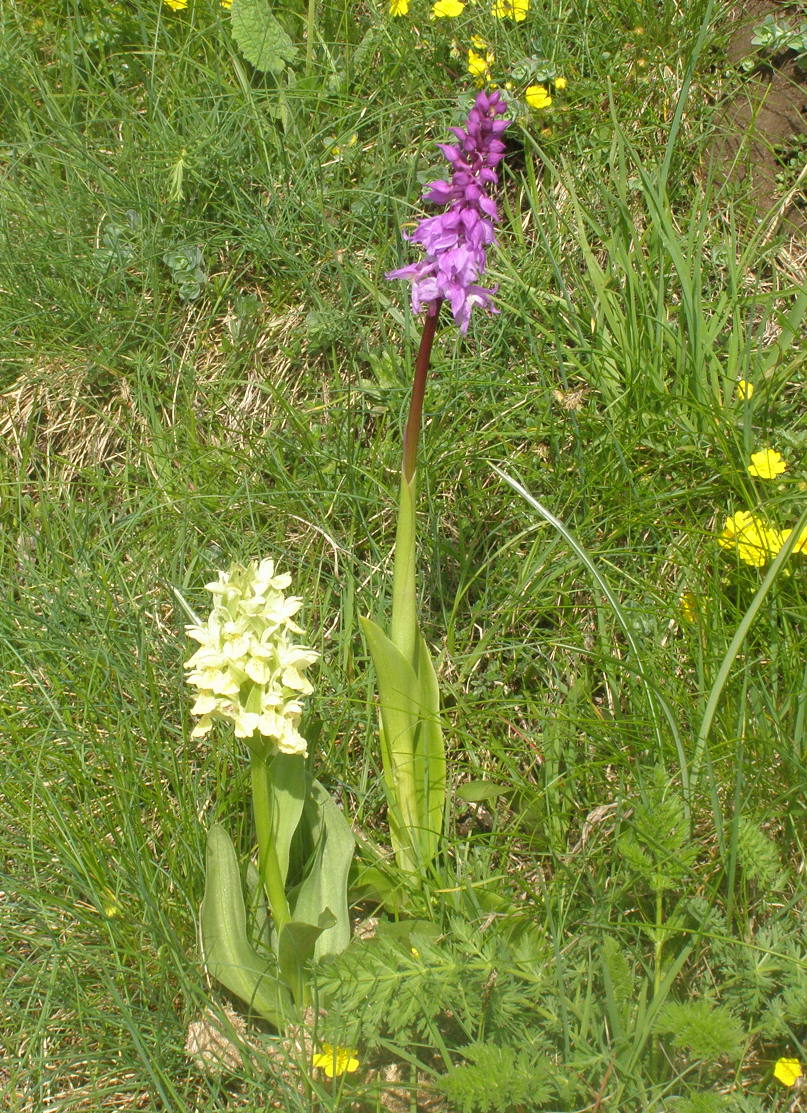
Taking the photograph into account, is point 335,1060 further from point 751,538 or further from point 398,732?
point 751,538

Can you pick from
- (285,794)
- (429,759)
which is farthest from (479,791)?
(285,794)

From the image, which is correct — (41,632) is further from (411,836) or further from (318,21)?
(318,21)

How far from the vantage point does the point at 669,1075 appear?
160cm

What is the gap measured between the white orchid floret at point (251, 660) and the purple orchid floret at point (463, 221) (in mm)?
521

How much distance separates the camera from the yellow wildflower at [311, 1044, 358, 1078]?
1.56 meters

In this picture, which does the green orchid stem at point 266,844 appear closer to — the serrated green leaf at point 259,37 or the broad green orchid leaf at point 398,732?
the broad green orchid leaf at point 398,732

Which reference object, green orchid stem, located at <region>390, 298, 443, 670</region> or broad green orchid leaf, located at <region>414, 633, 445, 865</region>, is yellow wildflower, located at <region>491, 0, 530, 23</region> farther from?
broad green orchid leaf, located at <region>414, 633, 445, 865</region>

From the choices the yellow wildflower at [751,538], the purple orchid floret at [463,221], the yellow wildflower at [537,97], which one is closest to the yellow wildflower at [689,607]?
the yellow wildflower at [751,538]

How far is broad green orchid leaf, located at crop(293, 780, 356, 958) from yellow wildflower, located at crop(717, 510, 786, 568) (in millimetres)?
958

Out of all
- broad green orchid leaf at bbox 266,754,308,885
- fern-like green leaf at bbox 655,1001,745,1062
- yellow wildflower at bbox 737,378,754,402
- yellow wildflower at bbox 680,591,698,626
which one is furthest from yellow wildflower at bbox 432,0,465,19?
fern-like green leaf at bbox 655,1001,745,1062

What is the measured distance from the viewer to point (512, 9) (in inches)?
117

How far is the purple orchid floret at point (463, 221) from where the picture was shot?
5.07 feet

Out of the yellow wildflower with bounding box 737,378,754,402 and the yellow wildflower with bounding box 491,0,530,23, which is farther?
the yellow wildflower with bounding box 491,0,530,23

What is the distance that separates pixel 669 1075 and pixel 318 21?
3008mm
